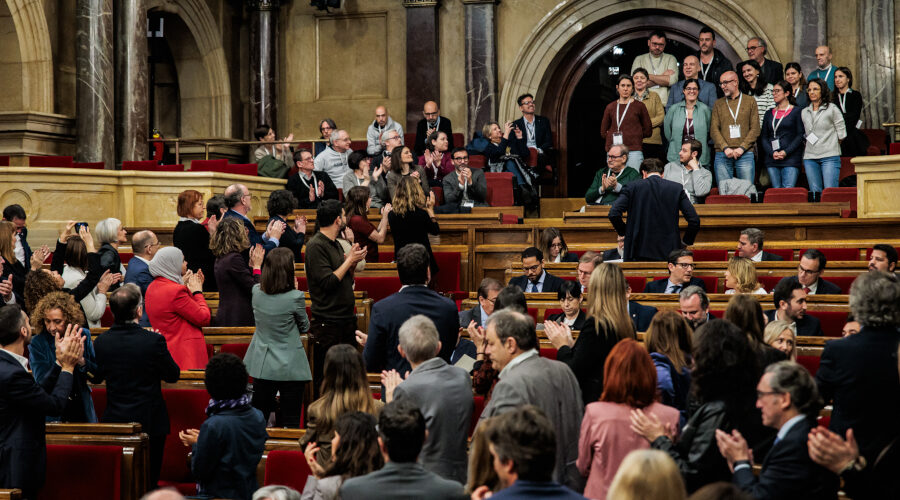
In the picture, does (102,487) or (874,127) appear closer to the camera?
(102,487)

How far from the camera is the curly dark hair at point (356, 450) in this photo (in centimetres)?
342

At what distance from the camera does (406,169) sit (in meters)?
9.04

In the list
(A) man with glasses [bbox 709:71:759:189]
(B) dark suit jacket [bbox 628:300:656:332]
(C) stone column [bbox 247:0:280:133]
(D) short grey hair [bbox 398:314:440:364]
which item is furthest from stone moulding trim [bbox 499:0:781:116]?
(D) short grey hair [bbox 398:314:440:364]

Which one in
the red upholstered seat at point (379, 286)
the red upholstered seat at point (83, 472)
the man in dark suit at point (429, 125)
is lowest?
the red upholstered seat at point (83, 472)

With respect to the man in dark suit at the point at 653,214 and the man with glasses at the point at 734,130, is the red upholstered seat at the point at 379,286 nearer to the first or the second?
the man in dark suit at the point at 653,214

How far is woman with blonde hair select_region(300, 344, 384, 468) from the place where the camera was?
382 centimetres

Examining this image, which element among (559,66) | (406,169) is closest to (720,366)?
(406,169)

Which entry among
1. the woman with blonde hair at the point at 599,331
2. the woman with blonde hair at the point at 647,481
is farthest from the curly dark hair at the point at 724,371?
the woman with blonde hair at the point at 647,481

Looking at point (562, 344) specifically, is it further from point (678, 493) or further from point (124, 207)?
point (124, 207)

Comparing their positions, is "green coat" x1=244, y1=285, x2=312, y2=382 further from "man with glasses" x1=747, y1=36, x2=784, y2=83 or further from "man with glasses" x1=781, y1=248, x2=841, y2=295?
"man with glasses" x1=747, y1=36, x2=784, y2=83

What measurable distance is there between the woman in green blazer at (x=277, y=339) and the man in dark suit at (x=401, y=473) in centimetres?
215

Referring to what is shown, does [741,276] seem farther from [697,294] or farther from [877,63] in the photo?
[877,63]

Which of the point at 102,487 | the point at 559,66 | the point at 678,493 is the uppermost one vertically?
the point at 559,66

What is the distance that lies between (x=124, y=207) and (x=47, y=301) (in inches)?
241
